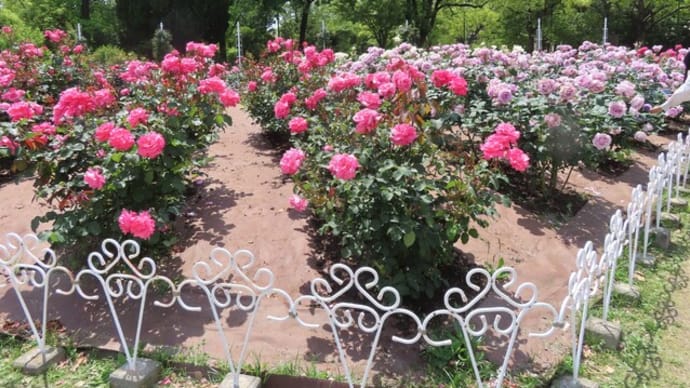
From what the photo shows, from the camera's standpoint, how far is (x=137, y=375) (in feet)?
7.97

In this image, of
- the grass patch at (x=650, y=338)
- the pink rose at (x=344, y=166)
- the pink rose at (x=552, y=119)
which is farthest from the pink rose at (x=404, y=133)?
the pink rose at (x=552, y=119)

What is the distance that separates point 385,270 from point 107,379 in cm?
152

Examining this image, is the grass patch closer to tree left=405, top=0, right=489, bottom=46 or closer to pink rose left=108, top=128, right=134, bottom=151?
pink rose left=108, top=128, right=134, bottom=151

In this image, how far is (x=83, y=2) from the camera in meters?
28.1

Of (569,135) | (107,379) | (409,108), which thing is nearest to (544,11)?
(569,135)

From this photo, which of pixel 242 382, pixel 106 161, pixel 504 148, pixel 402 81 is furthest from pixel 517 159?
pixel 106 161

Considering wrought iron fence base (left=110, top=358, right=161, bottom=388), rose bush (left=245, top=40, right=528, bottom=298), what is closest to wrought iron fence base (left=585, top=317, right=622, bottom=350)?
rose bush (left=245, top=40, right=528, bottom=298)

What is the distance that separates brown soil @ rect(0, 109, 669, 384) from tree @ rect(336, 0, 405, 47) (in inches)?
735

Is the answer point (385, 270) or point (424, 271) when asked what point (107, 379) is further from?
point (424, 271)

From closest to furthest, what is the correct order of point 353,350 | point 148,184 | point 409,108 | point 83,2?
point 353,350 < point 409,108 < point 148,184 < point 83,2

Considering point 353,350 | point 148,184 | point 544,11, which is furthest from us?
point 544,11

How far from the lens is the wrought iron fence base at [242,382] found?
2.34 m

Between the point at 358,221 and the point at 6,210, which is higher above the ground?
the point at 358,221

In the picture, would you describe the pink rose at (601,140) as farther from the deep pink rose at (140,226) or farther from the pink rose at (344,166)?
the deep pink rose at (140,226)
